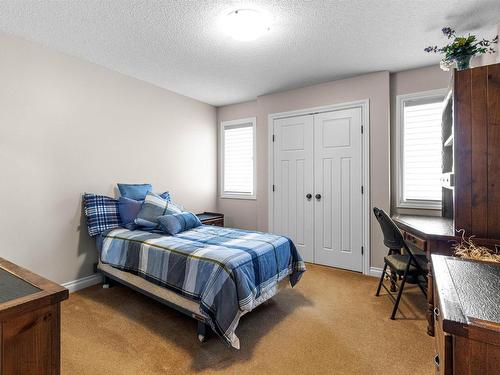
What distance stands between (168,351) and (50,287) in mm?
1271

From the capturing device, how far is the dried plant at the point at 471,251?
60.7 inches

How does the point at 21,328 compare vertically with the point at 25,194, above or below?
below

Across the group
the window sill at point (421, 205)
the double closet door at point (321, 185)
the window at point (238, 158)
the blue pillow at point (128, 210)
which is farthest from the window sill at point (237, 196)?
the window sill at point (421, 205)

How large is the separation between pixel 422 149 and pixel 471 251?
5.88 ft

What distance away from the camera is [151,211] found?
2.96m

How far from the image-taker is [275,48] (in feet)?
8.73

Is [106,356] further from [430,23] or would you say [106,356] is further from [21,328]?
[430,23]

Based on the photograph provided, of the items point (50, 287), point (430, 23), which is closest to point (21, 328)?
point (50, 287)

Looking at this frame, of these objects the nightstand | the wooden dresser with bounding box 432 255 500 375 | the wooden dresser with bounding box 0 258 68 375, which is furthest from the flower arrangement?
the nightstand

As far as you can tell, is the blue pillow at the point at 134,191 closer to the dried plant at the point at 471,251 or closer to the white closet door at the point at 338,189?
the white closet door at the point at 338,189

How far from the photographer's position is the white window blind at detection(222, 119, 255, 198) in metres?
4.45

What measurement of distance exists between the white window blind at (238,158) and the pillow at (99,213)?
6.67 feet

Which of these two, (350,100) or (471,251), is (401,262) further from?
(350,100)

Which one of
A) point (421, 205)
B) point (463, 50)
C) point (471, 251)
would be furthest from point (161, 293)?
point (463, 50)
